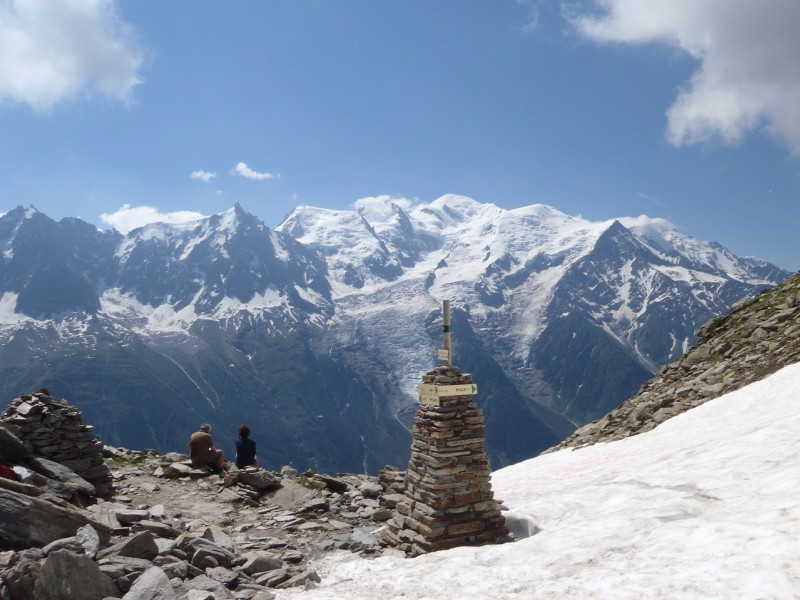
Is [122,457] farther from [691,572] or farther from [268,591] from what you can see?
[691,572]

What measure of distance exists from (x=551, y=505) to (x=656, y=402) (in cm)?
1500

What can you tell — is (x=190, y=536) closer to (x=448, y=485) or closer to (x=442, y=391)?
(x=448, y=485)

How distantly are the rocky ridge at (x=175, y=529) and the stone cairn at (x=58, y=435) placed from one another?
1.22 feet

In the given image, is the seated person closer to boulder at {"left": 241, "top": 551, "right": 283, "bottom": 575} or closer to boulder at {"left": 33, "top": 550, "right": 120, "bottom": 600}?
boulder at {"left": 241, "top": 551, "right": 283, "bottom": 575}

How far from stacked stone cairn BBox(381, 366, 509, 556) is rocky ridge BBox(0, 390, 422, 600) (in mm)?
1294

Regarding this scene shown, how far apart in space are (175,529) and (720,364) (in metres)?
25.6

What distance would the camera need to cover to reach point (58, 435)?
2100cm

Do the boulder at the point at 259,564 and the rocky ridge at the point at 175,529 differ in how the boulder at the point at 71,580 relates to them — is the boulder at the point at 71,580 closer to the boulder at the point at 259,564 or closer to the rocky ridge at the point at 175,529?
the rocky ridge at the point at 175,529

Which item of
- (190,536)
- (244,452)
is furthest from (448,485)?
(244,452)

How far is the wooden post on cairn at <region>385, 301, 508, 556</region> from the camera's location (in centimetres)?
1418

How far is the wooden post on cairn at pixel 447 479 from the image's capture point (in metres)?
14.2

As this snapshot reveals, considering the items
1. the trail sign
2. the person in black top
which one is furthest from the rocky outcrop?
the trail sign

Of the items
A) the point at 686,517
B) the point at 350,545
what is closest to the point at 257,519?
the point at 350,545

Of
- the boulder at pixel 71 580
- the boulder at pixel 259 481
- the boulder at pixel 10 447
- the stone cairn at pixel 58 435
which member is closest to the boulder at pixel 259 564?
the boulder at pixel 71 580
